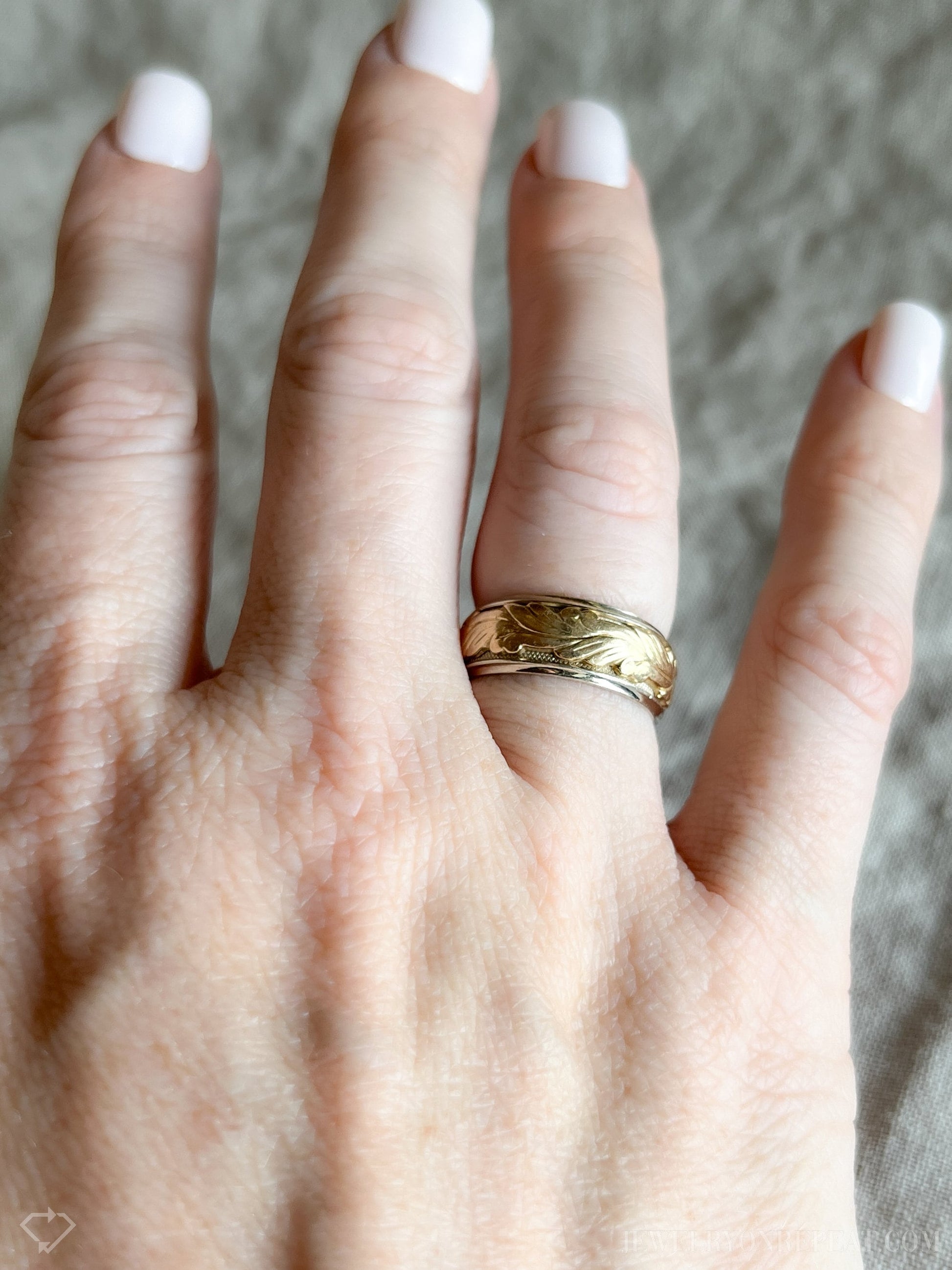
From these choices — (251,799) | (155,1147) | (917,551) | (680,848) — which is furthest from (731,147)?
(155,1147)

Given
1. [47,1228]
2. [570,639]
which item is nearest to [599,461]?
[570,639]

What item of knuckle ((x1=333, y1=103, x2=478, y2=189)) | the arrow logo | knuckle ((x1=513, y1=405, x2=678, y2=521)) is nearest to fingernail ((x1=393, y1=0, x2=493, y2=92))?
knuckle ((x1=333, y1=103, x2=478, y2=189))

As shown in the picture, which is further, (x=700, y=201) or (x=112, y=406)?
(x=700, y=201)

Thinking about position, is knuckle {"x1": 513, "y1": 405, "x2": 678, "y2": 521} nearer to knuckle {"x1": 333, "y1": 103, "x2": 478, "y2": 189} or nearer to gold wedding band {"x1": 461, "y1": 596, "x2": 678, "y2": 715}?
gold wedding band {"x1": 461, "y1": 596, "x2": 678, "y2": 715}

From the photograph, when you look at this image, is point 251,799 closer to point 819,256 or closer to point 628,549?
point 628,549

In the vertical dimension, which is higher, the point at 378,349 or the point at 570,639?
the point at 378,349

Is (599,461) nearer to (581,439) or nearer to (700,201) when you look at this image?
(581,439)
